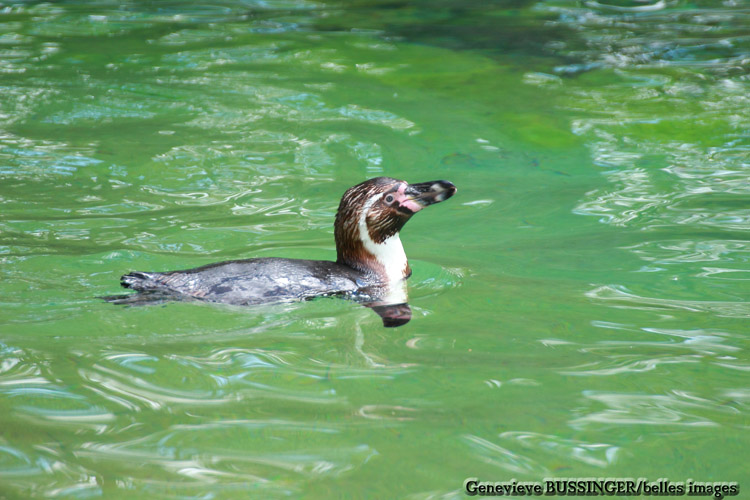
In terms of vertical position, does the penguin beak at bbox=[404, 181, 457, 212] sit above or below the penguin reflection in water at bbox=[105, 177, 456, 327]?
above

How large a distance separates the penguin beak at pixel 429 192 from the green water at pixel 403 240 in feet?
2.17

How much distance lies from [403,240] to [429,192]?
1451 millimetres

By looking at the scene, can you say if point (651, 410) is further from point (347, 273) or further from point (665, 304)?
point (347, 273)

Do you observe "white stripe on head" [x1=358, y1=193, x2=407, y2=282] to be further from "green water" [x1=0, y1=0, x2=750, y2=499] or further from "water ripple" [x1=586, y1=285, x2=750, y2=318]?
"water ripple" [x1=586, y1=285, x2=750, y2=318]

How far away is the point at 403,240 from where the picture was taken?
7508 millimetres

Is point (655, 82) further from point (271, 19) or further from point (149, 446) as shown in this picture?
point (149, 446)

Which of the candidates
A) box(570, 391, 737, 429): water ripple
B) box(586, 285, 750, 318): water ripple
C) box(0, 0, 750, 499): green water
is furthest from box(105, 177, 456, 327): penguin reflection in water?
box(570, 391, 737, 429): water ripple

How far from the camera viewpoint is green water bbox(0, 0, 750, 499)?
13.5ft

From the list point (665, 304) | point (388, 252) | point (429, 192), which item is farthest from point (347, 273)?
point (665, 304)

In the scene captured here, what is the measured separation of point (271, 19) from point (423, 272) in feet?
30.3

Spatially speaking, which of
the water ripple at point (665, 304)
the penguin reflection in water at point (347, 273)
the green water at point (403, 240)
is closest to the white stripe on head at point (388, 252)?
the penguin reflection in water at point (347, 273)

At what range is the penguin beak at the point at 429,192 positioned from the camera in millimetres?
6071

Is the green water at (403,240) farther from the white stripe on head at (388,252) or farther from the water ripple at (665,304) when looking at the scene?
the white stripe on head at (388,252)

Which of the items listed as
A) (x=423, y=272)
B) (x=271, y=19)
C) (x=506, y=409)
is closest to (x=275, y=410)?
(x=506, y=409)
